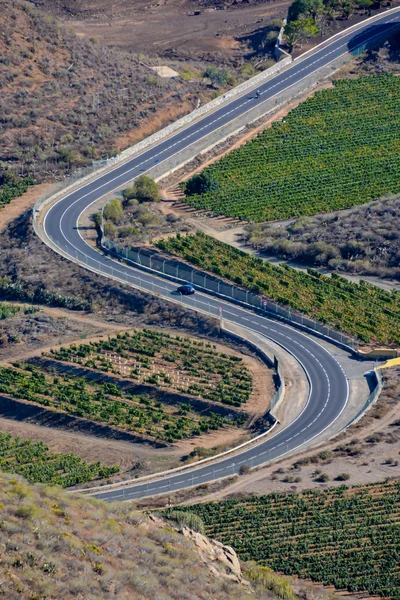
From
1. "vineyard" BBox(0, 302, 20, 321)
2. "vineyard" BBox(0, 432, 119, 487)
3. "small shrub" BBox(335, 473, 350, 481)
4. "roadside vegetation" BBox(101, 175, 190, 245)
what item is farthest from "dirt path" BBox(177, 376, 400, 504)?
"roadside vegetation" BBox(101, 175, 190, 245)

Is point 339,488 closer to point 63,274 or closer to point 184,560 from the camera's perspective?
point 184,560

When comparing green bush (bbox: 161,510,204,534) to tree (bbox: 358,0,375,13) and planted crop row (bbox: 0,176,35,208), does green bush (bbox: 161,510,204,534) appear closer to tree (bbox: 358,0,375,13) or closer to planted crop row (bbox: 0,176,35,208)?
planted crop row (bbox: 0,176,35,208)

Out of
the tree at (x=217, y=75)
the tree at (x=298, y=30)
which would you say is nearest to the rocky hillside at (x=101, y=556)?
the tree at (x=217, y=75)

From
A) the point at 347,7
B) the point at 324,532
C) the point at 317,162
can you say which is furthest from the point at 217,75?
the point at 324,532

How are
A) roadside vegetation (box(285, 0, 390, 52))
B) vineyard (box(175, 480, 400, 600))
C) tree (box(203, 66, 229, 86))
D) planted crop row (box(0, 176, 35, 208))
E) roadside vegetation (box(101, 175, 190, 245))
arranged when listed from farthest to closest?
roadside vegetation (box(285, 0, 390, 52)), tree (box(203, 66, 229, 86)), planted crop row (box(0, 176, 35, 208)), roadside vegetation (box(101, 175, 190, 245)), vineyard (box(175, 480, 400, 600))

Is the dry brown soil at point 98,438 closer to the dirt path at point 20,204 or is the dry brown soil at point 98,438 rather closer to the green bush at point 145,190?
the dirt path at point 20,204

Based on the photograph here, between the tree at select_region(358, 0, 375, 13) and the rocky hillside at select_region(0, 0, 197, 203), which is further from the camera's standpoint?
the tree at select_region(358, 0, 375, 13)

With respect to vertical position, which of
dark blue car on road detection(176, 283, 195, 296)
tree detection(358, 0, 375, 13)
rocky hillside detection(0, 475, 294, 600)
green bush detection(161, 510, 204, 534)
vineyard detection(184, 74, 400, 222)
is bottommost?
green bush detection(161, 510, 204, 534)
